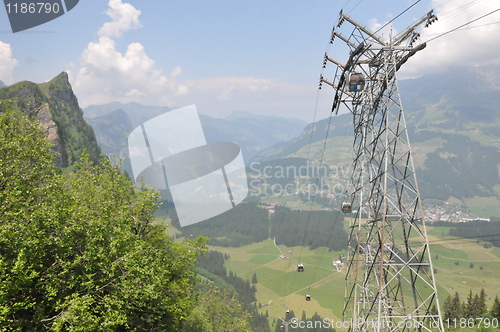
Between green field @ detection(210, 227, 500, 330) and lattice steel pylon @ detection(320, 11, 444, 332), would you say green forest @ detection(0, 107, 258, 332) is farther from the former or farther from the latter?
green field @ detection(210, 227, 500, 330)

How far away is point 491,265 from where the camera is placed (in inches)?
6511

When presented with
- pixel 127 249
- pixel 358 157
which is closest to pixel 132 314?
pixel 127 249

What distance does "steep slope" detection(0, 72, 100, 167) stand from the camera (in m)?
94.4

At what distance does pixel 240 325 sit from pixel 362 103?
20.5 metres

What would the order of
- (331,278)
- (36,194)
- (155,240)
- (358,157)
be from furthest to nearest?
1. (331,278)
2. (358,157)
3. (155,240)
4. (36,194)

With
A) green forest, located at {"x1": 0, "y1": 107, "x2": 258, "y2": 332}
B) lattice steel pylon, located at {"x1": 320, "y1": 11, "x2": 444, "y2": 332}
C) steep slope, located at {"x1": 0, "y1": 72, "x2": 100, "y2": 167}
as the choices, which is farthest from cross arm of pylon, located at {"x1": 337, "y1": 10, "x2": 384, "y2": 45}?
steep slope, located at {"x1": 0, "y1": 72, "x2": 100, "y2": 167}

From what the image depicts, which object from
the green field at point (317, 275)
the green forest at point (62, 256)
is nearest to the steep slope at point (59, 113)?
the green forest at point (62, 256)

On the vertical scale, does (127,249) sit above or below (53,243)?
below

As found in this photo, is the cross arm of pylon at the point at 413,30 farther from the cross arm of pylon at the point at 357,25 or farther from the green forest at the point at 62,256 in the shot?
the green forest at the point at 62,256

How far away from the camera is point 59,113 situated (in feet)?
429

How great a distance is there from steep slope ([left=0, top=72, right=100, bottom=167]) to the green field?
318ft


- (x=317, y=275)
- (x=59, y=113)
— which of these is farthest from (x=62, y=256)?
(x=317, y=275)

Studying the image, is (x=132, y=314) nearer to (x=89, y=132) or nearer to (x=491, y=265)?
(x=89, y=132)

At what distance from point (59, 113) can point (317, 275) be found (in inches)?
6026
